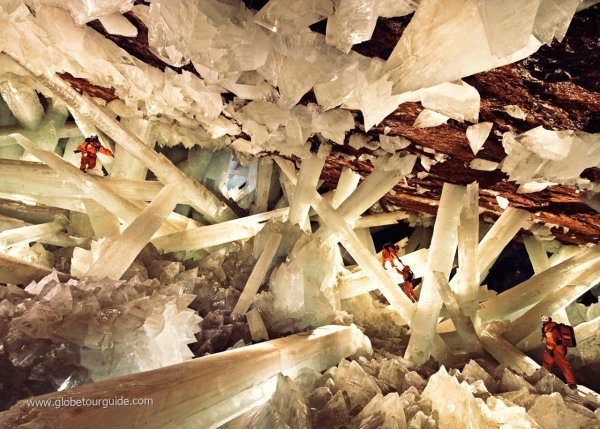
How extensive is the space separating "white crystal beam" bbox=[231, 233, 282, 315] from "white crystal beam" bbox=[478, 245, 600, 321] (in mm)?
2484

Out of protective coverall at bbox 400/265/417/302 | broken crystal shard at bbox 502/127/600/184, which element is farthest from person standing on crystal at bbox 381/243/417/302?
broken crystal shard at bbox 502/127/600/184

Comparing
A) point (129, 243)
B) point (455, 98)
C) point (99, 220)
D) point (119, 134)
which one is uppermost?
point (455, 98)

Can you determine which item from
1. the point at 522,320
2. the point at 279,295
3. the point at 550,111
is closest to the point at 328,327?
the point at 279,295

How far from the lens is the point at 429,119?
2832 millimetres

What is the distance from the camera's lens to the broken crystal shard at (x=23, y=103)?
559 centimetres

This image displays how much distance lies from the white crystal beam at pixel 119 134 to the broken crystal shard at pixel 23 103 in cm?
179

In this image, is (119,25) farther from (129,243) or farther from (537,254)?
(537,254)

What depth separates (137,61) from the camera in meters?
3.08

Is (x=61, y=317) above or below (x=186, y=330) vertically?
above

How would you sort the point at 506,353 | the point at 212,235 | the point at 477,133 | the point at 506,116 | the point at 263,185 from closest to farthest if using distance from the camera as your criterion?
the point at 506,116 → the point at 477,133 → the point at 506,353 → the point at 212,235 → the point at 263,185

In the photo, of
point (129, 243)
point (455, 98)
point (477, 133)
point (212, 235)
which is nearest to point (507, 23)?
point (455, 98)

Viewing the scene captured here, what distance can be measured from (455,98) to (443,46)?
608mm

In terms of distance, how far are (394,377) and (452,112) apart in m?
1.89

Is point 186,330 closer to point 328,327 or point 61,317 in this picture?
point 61,317
